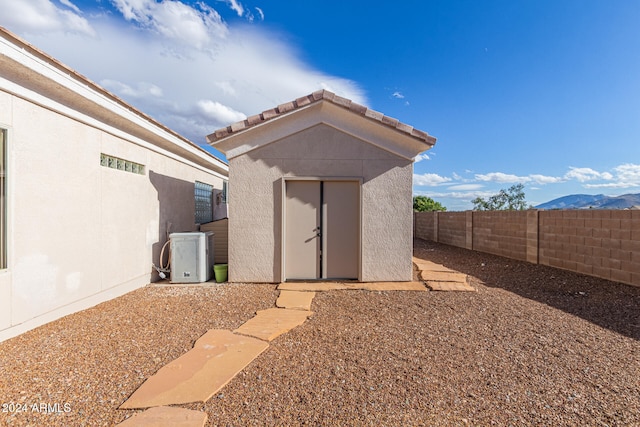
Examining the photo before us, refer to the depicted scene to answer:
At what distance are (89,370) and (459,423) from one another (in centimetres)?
359

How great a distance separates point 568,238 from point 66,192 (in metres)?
11.1

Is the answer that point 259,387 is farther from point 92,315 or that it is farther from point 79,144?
point 79,144

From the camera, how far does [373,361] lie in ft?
10.9

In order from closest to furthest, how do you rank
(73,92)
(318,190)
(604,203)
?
1. (73,92)
2. (318,190)
3. (604,203)

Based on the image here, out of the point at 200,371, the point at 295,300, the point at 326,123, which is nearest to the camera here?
the point at 200,371

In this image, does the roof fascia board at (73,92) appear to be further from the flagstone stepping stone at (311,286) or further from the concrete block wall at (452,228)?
the concrete block wall at (452,228)

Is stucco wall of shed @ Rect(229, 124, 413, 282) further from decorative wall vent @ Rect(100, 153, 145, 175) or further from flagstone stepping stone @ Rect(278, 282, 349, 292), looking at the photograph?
decorative wall vent @ Rect(100, 153, 145, 175)

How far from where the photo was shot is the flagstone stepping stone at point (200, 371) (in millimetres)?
2689

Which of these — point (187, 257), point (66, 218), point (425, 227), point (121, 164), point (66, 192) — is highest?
point (121, 164)

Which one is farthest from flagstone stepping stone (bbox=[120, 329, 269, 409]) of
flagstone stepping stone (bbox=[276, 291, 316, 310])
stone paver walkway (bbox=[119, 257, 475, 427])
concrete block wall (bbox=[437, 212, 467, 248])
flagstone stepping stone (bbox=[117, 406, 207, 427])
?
concrete block wall (bbox=[437, 212, 467, 248])

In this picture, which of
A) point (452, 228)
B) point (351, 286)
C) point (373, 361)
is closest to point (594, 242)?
point (351, 286)

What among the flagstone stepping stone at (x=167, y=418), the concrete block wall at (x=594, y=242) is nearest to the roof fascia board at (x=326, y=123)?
the concrete block wall at (x=594, y=242)

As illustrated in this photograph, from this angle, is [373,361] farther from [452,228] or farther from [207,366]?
[452,228]

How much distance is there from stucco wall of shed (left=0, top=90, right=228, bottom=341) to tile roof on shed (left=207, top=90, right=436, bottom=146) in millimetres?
2151
